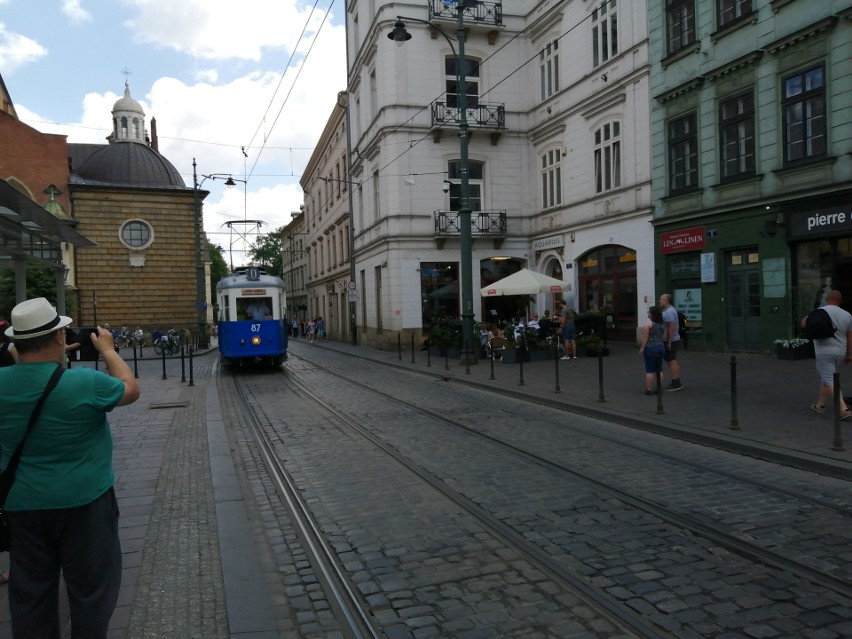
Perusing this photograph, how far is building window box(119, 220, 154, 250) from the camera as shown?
4428cm

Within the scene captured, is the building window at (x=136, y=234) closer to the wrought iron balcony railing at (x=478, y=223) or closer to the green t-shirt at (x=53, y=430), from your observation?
the wrought iron balcony railing at (x=478, y=223)

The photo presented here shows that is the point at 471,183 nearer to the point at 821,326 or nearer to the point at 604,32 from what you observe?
the point at 604,32

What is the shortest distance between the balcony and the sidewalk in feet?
31.3

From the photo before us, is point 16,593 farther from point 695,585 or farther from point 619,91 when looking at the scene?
point 619,91

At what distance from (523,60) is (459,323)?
12.8 m

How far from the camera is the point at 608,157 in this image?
23.0 m

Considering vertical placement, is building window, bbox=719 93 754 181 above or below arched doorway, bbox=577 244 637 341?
above

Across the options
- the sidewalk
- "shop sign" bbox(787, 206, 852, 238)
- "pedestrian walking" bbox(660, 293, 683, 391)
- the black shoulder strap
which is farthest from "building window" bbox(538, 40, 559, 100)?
the black shoulder strap

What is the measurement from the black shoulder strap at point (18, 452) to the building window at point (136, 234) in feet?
A: 148

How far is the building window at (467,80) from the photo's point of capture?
28156 mm

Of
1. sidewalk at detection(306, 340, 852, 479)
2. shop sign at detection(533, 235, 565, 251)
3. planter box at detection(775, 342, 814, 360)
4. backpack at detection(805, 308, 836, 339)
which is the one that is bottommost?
sidewalk at detection(306, 340, 852, 479)

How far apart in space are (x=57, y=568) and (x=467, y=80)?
27.8m

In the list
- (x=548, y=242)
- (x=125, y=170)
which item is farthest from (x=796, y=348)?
(x=125, y=170)

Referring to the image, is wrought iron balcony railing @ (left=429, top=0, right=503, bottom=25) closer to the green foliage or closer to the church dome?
the green foliage
